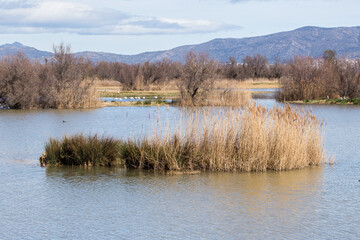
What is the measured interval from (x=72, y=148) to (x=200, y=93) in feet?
70.9

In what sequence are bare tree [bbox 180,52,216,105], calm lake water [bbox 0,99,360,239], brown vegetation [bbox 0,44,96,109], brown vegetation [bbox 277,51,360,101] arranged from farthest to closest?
brown vegetation [bbox 277,51,360,101] < bare tree [bbox 180,52,216,105] < brown vegetation [bbox 0,44,96,109] < calm lake water [bbox 0,99,360,239]

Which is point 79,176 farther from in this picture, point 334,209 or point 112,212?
point 334,209

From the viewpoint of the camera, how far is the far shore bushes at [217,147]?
12367 mm

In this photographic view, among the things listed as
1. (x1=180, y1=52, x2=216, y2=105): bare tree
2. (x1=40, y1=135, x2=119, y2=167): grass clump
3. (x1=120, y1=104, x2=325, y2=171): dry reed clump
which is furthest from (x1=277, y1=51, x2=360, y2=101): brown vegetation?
(x1=40, y1=135, x2=119, y2=167): grass clump

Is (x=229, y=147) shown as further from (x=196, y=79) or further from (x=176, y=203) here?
(x=196, y=79)

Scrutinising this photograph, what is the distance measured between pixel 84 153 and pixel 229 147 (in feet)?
12.2

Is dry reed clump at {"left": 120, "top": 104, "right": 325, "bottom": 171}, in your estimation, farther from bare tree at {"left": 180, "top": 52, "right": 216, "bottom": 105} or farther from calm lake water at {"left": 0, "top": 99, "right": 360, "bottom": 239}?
bare tree at {"left": 180, "top": 52, "right": 216, "bottom": 105}

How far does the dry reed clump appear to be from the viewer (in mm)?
12344

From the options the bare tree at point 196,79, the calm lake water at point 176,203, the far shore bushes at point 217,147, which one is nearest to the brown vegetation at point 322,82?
the bare tree at point 196,79

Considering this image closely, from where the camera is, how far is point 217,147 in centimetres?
1230

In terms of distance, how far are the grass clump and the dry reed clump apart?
1.36 feet

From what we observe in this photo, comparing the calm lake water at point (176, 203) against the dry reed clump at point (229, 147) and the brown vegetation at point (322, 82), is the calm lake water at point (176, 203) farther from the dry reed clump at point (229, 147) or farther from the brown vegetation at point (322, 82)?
the brown vegetation at point (322, 82)

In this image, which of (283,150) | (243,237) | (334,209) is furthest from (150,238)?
(283,150)

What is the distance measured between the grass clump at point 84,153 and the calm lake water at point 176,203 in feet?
1.19
